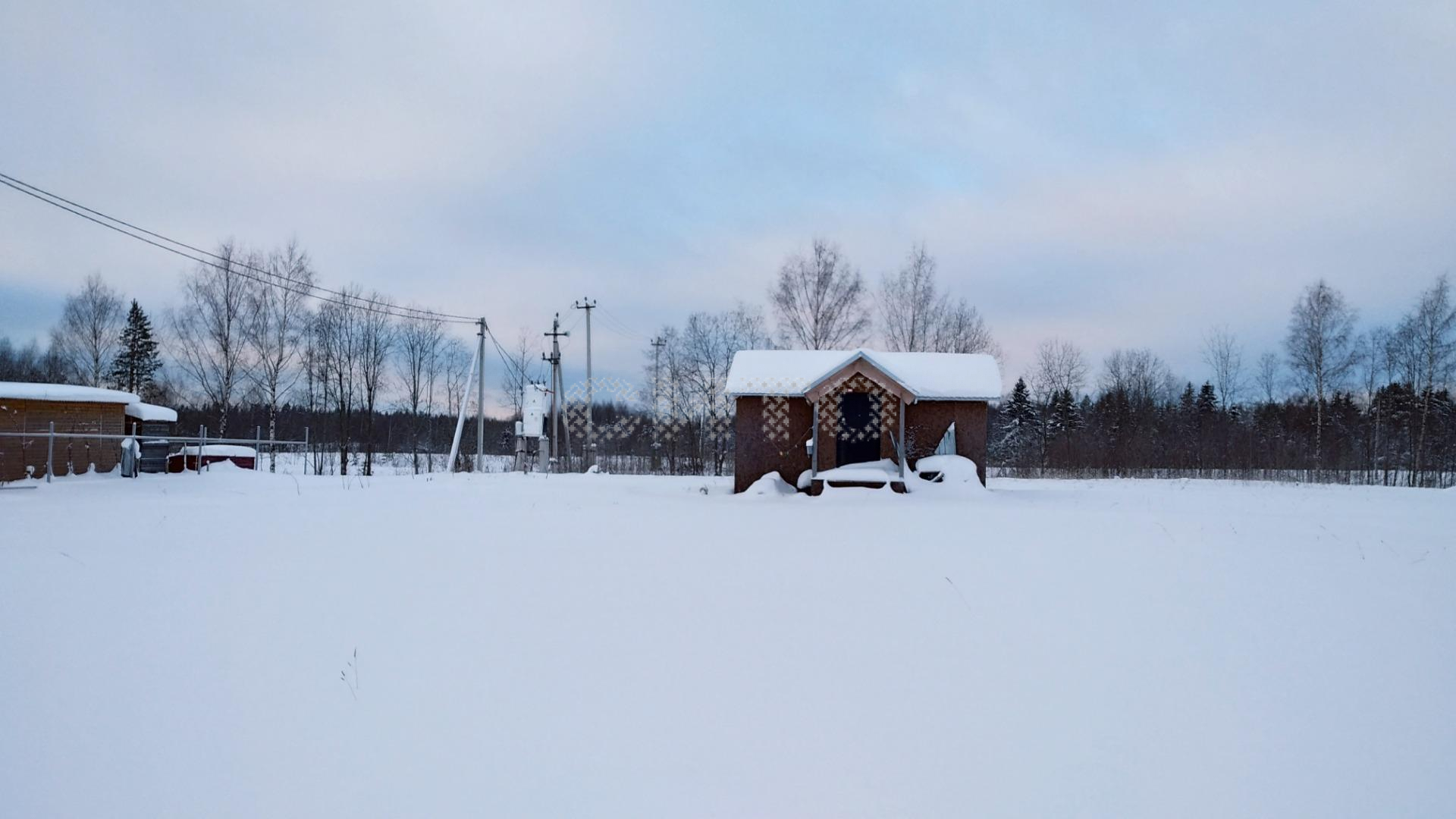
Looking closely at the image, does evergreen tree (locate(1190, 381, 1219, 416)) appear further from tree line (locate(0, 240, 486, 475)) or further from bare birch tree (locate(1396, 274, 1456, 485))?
tree line (locate(0, 240, 486, 475))

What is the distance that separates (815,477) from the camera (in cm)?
1435

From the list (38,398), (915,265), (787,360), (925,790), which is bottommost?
(925,790)

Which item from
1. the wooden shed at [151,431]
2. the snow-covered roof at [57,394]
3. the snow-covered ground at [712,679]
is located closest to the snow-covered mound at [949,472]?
the snow-covered ground at [712,679]

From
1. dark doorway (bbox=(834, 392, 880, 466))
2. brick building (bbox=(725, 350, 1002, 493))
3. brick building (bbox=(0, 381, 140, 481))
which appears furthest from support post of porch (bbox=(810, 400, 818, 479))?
brick building (bbox=(0, 381, 140, 481))

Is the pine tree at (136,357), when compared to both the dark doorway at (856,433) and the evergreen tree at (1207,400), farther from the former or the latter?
the evergreen tree at (1207,400)

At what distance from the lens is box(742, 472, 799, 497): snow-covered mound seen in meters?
14.6

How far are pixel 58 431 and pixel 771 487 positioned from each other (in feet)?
55.6

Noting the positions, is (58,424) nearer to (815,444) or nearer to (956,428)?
(815,444)

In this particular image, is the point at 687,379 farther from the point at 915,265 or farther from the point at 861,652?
the point at 861,652

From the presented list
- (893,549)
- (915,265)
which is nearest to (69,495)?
(893,549)

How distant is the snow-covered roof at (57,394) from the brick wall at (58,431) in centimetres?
16

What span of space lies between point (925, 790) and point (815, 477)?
1191 cm

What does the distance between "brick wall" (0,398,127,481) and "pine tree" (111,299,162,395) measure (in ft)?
56.6

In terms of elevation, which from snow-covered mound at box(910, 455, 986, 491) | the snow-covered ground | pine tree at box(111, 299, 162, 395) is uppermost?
pine tree at box(111, 299, 162, 395)
